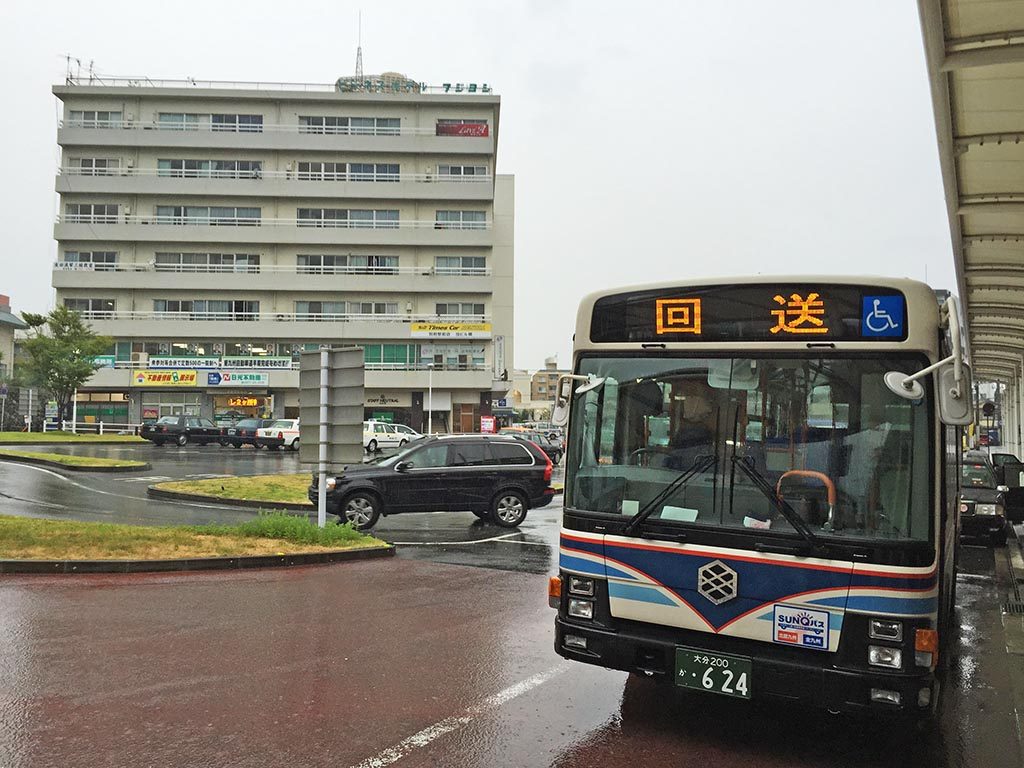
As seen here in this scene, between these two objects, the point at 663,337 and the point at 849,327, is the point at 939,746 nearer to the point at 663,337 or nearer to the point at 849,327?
the point at 849,327

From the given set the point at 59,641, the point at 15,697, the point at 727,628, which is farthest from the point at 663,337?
the point at 59,641

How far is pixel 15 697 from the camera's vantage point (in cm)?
534

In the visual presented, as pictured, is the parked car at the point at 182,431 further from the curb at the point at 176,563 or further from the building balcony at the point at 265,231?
the curb at the point at 176,563

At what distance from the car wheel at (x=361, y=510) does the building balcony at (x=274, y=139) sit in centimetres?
5066

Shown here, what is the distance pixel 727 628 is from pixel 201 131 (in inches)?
Answer: 2533

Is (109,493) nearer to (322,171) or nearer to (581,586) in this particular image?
(581,586)

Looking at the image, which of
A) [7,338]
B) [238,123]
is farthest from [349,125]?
[7,338]

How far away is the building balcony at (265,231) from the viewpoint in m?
59.6

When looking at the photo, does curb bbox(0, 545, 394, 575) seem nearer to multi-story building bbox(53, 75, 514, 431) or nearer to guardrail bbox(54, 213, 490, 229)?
multi-story building bbox(53, 75, 514, 431)

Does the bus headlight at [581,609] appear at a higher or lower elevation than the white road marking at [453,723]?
higher

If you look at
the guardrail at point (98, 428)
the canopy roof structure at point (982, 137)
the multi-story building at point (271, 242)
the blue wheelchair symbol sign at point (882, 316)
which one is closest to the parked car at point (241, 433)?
the guardrail at point (98, 428)

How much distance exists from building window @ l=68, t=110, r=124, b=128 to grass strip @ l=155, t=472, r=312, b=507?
4918 centimetres

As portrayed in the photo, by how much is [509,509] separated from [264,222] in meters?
51.0

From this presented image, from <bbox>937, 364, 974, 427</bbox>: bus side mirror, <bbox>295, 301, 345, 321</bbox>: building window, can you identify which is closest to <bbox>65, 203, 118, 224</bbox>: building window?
<bbox>295, 301, 345, 321</bbox>: building window
